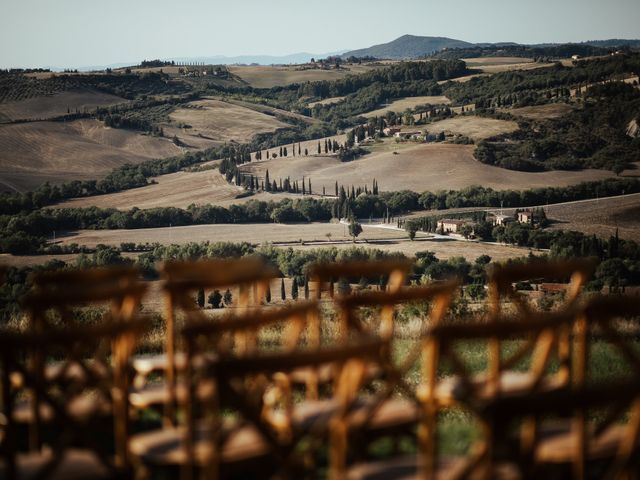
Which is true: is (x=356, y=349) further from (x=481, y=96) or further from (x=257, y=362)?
(x=481, y=96)

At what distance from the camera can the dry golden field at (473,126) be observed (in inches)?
3533

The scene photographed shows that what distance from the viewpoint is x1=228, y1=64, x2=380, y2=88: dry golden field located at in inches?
6348

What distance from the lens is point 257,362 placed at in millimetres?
2779

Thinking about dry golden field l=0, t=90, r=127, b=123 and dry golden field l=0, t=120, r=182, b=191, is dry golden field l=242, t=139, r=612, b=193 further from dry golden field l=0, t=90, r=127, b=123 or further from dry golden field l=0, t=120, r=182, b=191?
dry golden field l=0, t=90, r=127, b=123

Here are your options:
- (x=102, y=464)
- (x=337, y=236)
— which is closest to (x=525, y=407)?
(x=102, y=464)

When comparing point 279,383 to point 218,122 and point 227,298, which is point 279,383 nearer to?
point 227,298

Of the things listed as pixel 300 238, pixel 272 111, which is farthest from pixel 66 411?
pixel 272 111

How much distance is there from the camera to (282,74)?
168m

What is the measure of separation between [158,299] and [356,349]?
27.9 m

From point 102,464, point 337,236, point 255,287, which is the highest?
point 255,287

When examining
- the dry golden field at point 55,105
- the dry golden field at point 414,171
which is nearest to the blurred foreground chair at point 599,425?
the dry golden field at point 414,171

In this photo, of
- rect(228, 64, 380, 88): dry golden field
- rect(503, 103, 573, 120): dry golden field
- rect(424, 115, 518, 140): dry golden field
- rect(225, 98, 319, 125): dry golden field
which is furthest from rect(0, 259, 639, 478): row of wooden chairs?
rect(228, 64, 380, 88): dry golden field

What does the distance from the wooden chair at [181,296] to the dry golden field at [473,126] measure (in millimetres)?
85066

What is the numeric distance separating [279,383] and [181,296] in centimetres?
74
